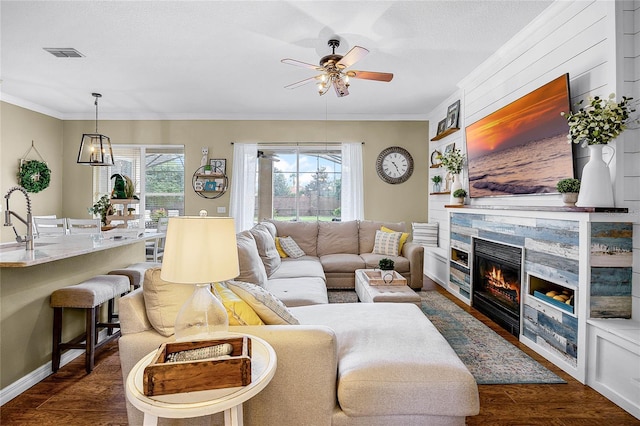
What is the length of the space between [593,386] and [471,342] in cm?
85

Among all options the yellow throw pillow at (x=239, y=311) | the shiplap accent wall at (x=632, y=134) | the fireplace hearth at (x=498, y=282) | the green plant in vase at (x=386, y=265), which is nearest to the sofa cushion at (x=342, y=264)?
the green plant in vase at (x=386, y=265)

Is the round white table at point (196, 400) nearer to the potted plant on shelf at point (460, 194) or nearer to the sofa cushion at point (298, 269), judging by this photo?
the sofa cushion at point (298, 269)

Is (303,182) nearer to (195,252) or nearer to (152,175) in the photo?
(152,175)

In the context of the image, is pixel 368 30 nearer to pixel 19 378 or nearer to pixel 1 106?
pixel 19 378

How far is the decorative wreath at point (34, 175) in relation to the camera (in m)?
5.05

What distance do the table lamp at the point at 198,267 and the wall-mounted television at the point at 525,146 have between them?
2661 millimetres

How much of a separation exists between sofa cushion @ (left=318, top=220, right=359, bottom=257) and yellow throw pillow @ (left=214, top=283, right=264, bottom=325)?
134 inches

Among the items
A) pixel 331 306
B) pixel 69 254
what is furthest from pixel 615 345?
pixel 69 254

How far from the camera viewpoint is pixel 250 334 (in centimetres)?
150

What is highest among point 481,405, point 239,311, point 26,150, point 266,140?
point 266,140

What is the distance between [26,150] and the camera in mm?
5184

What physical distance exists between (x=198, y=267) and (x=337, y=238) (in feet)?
12.7

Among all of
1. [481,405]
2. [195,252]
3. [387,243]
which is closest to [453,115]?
[387,243]

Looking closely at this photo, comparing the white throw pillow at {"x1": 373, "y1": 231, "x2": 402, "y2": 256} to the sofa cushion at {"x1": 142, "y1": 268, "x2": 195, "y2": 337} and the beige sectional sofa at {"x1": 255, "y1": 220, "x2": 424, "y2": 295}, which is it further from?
the sofa cushion at {"x1": 142, "y1": 268, "x2": 195, "y2": 337}
